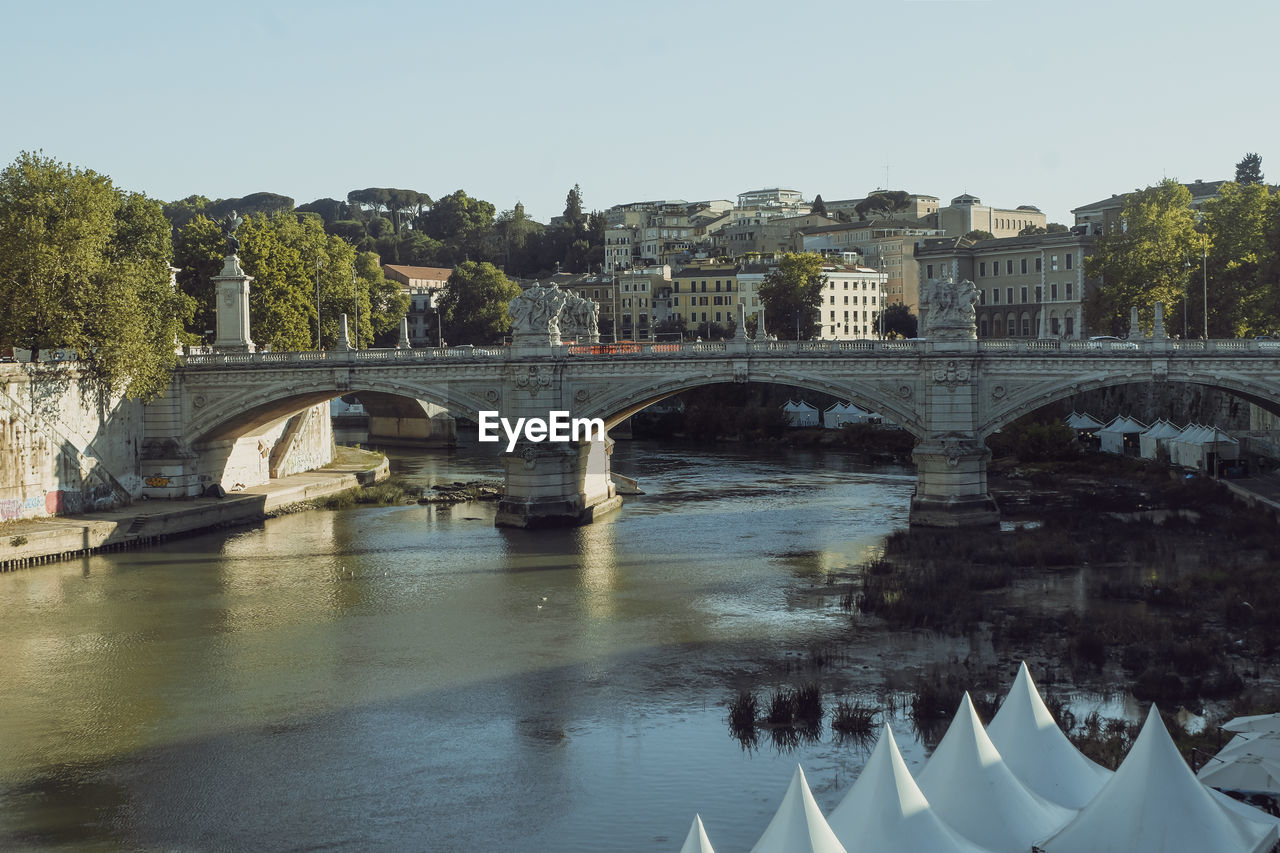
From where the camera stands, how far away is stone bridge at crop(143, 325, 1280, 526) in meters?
43.9

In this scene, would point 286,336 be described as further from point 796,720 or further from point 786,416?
→ point 796,720

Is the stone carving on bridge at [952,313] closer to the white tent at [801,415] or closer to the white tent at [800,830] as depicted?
the white tent at [800,830]

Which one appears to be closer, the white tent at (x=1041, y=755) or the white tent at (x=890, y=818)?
the white tent at (x=890, y=818)

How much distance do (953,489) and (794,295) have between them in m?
44.9

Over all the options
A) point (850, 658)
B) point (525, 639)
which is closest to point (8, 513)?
point (525, 639)

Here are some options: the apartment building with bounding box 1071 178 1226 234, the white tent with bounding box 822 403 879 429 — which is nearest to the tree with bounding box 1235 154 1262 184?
the apartment building with bounding box 1071 178 1226 234

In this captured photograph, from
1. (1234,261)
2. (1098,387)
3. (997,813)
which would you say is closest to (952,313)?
(1098,387)

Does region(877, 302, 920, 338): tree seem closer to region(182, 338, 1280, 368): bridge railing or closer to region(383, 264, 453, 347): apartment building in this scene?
region(383, 264, 453, 347): apartment building

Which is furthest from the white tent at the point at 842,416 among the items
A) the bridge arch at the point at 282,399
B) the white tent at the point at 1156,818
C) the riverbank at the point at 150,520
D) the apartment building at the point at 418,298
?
the white tent at the point at 1156,818

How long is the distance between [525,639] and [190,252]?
116 ft

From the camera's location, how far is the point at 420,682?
28484 millimetres

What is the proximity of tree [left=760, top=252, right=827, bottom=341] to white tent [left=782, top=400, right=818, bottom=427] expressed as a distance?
853 centimetres

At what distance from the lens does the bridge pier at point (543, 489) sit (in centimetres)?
4722

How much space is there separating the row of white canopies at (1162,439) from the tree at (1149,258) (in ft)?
15.8
